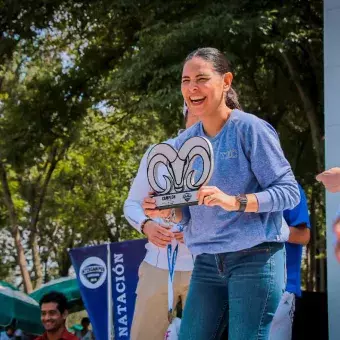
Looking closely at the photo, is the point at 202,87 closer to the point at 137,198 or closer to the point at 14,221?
the point at 137,198

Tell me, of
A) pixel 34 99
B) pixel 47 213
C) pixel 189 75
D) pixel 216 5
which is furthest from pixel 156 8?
pixel 47 213

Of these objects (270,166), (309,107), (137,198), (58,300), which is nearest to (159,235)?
(137,198)

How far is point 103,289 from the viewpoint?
6188 millimetres

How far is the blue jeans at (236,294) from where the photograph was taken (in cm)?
284

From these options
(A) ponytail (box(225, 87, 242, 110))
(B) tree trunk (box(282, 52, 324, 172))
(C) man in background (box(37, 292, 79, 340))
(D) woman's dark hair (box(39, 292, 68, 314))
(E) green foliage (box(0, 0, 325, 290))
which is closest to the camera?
(A) ponytail (box(225, 87, 242, 110))

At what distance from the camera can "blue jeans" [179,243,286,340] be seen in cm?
284

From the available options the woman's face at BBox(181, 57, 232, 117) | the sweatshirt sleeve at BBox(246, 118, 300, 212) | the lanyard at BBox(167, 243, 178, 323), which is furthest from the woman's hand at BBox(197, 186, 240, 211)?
the lanyard at BBox(167, 243, 178, 323)

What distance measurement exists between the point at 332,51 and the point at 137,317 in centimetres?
211

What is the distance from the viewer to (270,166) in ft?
9.66

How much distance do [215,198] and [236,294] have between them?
0.39 metres

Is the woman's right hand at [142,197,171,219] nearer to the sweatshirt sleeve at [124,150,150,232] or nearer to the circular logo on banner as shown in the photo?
the sweatshirt sleeve at [124,150,150,232]

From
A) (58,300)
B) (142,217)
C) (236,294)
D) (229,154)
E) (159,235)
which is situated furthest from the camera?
(58,300)

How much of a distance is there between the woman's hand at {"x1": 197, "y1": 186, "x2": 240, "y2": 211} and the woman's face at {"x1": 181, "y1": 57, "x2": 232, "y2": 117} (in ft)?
1.56

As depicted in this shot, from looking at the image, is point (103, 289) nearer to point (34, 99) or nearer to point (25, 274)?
point (34, 99)
